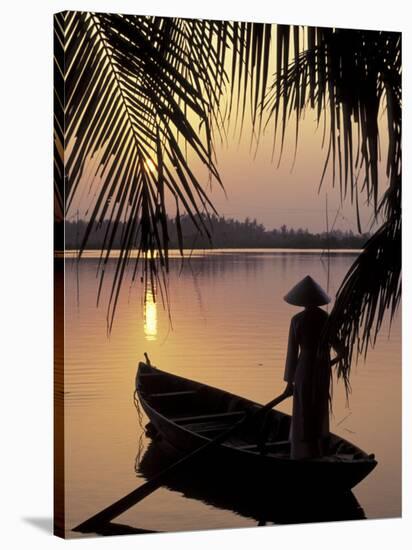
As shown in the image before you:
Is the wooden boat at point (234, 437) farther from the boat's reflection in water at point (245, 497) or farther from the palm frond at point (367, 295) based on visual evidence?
the palm frond at point (367, 295)

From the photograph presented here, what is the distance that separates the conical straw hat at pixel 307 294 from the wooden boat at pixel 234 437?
0.60m

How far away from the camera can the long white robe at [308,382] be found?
8.38 metres

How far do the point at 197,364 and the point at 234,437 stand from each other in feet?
1.48

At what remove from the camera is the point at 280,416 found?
8.38 meters

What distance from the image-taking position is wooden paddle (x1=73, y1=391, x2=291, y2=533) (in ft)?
25.8

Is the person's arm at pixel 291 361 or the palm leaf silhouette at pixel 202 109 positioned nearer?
the palm leaf silhouette at pixel 202 109

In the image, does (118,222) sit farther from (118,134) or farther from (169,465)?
(169,465)

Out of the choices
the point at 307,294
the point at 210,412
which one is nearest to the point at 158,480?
the point at 210,412

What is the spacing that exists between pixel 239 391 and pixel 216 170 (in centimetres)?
116

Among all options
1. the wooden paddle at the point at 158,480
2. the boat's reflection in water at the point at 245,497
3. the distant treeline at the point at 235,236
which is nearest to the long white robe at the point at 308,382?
the wooden paddle at the point at 158,480

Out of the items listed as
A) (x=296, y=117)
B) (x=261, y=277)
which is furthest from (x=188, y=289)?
(x=296, y=117)

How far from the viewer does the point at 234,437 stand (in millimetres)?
8281

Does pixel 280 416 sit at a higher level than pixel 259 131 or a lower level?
lower

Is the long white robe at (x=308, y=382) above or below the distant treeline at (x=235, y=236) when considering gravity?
below
